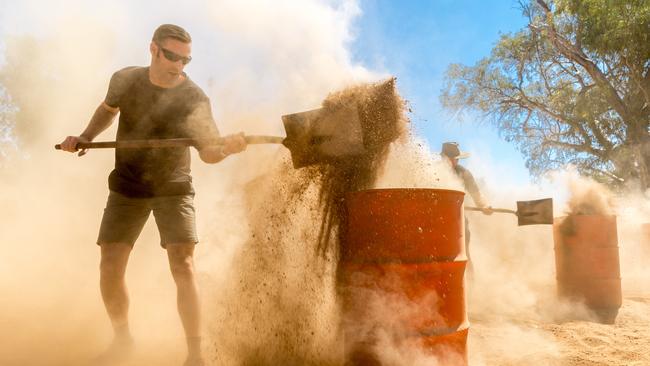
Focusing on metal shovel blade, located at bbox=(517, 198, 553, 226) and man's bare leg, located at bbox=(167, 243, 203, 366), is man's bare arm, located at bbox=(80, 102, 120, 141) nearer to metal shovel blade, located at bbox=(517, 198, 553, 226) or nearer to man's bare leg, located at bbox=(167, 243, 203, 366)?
man's bare leg, located at bbox=(167, 243, 203, 366)

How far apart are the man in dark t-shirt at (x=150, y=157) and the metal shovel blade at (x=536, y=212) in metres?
3.96

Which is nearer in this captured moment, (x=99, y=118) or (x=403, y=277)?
(x=403, y=277)

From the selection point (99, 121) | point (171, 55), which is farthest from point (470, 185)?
point (99, 121)

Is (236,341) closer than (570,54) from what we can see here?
Yes

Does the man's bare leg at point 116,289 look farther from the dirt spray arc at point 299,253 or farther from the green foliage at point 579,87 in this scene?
the green foliage at point 579,87

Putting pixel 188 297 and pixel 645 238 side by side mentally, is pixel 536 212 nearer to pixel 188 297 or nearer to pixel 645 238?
pixel 188 297

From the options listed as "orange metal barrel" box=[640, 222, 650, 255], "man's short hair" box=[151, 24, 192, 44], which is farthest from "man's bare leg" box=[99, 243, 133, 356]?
"orange metal barrel" box=[640, 222, 650, 255]

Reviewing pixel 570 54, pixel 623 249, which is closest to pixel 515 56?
pixel 570 54

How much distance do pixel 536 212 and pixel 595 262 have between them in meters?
0.90

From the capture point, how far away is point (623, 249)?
11195 mm

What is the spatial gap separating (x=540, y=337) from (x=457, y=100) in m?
18.3

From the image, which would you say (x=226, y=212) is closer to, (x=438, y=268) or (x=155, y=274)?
(x=155, y=274)

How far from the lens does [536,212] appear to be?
18.9ft

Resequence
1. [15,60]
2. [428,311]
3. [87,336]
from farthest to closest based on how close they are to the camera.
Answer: [15,60] → [87,336] → [428,311]
